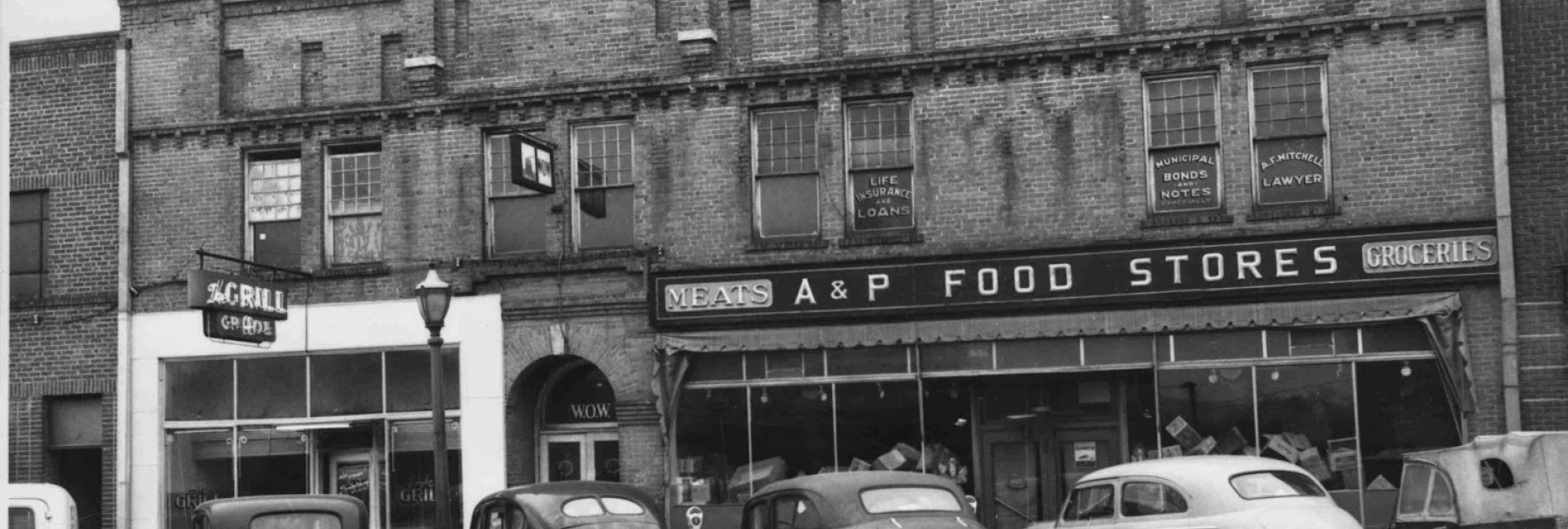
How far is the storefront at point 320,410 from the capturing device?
71.7ft

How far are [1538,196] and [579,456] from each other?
12185 mm

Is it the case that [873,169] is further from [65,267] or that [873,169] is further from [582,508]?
[65,267]

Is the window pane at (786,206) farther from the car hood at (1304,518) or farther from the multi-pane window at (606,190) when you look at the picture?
the car hood at (1304,518)

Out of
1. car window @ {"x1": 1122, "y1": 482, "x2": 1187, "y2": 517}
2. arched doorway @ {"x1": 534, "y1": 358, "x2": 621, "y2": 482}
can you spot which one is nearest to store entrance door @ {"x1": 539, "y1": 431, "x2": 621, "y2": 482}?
arched doorway @ {"x1": 534, "y1": 358, "x2": 621, "y2": 482}

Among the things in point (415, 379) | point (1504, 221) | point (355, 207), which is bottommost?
point (415, 379)

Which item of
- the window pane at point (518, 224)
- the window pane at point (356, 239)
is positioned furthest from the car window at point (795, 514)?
the window pane at point (356, 239)

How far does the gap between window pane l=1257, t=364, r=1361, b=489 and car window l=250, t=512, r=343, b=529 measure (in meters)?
10.2

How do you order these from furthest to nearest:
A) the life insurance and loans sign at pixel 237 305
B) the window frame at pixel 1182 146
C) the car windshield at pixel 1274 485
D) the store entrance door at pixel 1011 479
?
the life insurance and loans sign at pixel 237 305, the store entrance door at pixel 1011 479, the window frame at pixel 1182 146, the car windshield at pixel 1274 485

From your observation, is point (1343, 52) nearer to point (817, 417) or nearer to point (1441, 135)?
point (1441, 135)

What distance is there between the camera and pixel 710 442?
21.0 metres

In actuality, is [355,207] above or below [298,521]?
above

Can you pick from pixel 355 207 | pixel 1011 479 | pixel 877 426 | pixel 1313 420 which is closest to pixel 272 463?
pixel 355 207

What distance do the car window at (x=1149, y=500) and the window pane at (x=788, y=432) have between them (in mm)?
6836

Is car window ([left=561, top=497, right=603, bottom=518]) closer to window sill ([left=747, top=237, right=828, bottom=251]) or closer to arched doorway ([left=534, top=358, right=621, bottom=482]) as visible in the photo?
window sill ([left=747, top=237, right=828, bottom=251])
